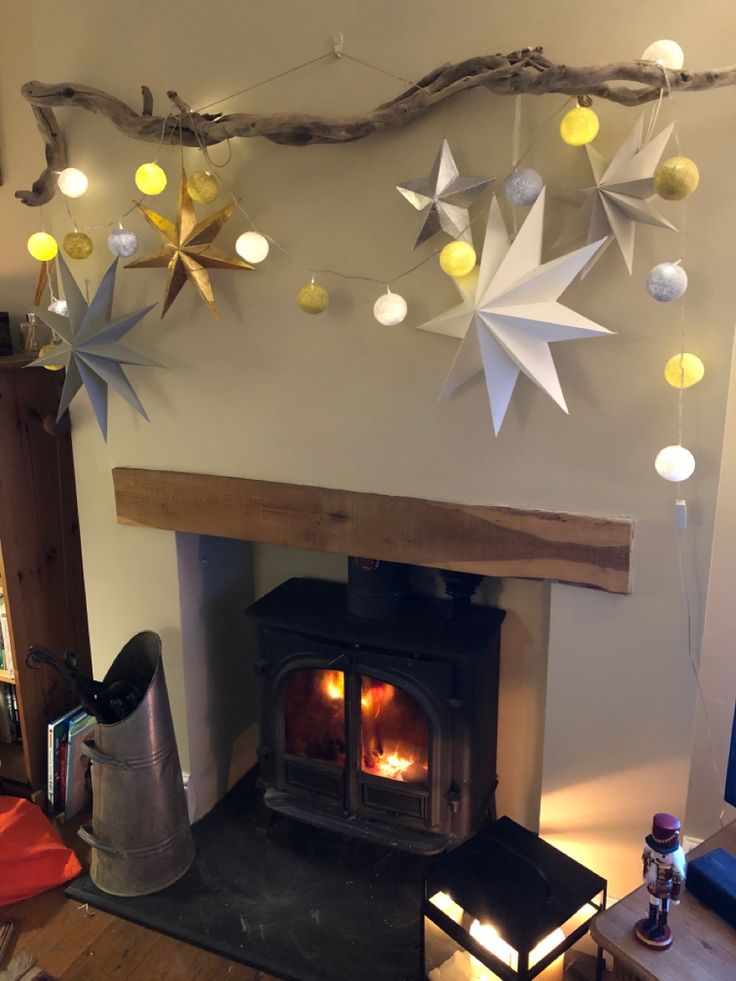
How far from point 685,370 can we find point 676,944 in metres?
1.05

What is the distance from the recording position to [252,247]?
1.81 metres

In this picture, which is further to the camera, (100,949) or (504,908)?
(100,949)

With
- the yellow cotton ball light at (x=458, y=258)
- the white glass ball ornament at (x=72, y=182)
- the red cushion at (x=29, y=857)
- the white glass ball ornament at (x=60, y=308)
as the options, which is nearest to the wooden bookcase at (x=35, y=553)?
the red cushion at (x=29, y=857)

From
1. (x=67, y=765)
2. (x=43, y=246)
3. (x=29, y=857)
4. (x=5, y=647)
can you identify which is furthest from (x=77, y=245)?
(x=29, y=857)

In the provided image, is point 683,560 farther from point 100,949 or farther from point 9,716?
point 9,716

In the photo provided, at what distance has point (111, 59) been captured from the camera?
6.46 ft

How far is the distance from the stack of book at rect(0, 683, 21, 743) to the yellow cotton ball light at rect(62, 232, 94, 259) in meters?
1.40

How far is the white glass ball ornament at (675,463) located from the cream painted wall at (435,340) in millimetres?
128

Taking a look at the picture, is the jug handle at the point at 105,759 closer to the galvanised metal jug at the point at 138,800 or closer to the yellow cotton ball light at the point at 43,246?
the galvanised metal jug at the point at 138,800

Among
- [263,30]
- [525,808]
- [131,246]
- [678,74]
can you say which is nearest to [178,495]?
[131,246]

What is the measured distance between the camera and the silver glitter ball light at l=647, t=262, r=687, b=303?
57.9 inches

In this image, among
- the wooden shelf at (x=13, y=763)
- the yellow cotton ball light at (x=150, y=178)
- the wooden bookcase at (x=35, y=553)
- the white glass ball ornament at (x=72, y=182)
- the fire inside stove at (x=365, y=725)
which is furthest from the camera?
the wooden shelf at (x=13, y=763)

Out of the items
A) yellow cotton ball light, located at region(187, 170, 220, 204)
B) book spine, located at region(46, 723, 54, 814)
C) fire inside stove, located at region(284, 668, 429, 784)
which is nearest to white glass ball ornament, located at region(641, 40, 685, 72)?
yellow cotton ball light, located at region(187, 170, 220, 204)

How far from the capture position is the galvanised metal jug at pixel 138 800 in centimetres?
220
